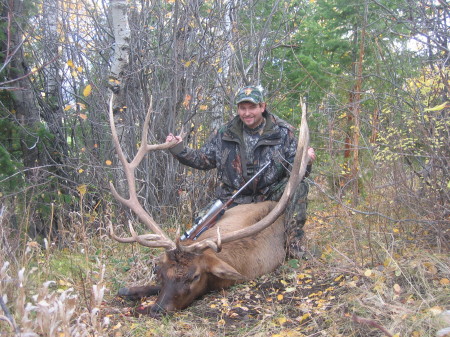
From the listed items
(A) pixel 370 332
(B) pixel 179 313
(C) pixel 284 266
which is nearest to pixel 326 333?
(A) pixel 370 332

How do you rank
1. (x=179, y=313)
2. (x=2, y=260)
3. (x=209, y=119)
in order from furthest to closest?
(x=209, y=119) → (x=179, y=313) → (x=2, y=260)

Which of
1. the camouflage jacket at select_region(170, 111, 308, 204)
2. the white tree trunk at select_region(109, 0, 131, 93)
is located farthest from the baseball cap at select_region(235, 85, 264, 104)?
the white tree trunk at select_region(109, 0, 131, 93)

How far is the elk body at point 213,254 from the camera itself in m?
3.80

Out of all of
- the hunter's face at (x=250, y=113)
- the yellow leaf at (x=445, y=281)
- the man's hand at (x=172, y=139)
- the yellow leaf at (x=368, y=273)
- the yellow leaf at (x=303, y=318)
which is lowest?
the yellow leaf at (x=303, y=318)

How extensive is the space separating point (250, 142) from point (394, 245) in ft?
6.55

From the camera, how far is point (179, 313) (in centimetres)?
372

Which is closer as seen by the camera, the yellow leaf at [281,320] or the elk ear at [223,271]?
the yellow leaf at [281,320]

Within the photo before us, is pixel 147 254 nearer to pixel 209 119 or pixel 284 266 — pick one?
pixel 284 266

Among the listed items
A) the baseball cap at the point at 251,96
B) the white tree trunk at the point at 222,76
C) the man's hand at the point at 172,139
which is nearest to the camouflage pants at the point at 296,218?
the baseball cap at the point at 251,96

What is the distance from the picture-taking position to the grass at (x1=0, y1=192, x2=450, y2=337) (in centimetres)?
277

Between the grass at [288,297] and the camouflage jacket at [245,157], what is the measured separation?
94 centimetres

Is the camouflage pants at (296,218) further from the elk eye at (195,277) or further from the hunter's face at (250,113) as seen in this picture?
the elk eye at (195,277)

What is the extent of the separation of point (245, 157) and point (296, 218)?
2.91ft

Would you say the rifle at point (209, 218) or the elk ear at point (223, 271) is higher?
the rifle at point (209, 218)
